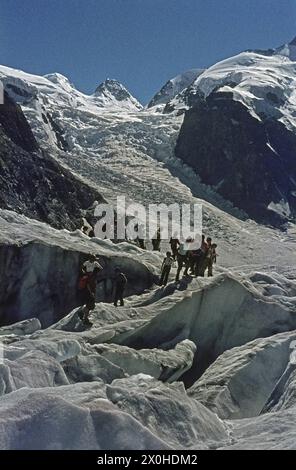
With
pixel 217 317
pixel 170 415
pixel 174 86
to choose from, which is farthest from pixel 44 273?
pixel 174 86

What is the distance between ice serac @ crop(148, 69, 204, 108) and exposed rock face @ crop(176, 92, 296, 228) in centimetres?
7699

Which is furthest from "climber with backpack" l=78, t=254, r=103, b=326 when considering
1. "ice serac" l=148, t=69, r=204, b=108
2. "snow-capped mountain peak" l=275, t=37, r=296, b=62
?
"snow-capped mountain peak" l=275, t=37, r=296, b=62

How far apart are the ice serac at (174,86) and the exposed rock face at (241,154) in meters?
77.0

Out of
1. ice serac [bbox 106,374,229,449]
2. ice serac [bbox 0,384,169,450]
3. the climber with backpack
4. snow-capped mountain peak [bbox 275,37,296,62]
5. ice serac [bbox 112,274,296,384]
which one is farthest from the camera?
snow-capped mountain peak [bbox 275,37,296,62]

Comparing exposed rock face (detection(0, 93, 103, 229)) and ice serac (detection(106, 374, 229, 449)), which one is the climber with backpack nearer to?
ice serac (detection(106, 374, 229, 449))

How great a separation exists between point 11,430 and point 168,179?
250 ft

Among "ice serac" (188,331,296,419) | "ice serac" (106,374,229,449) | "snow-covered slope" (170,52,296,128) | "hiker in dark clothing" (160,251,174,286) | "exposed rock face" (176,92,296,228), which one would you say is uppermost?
"snow-covered slope" (170,52,296,128)

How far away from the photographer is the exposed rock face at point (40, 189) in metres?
45.7

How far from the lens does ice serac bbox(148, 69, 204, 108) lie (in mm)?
178125

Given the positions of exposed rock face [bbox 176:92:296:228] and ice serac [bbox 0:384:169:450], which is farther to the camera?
exposed rock face [bbox 176:92:296:228]

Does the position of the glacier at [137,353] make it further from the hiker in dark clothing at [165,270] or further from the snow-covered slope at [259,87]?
the snow-covered slope at [259,87]

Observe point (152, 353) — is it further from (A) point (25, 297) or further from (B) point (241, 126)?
(B) point (241, 126)

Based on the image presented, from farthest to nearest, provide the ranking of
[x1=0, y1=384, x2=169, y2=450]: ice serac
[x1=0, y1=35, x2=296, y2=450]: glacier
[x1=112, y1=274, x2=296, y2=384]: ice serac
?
[x1=112, y1=274, x2=296, y2=384]: ice serac, [x1=0, y1=35, x2=296, y2=450]: glacier, [x1=0, y1=384, x2=169, y2=450]: ice serac

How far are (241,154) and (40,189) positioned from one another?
50.5 meters
